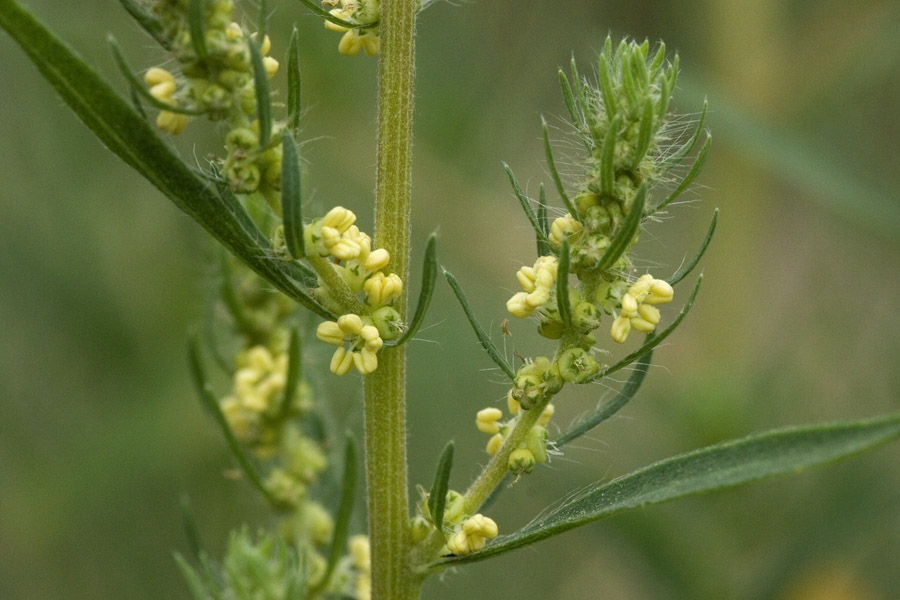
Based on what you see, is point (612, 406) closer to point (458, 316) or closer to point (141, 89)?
point (141, 89)

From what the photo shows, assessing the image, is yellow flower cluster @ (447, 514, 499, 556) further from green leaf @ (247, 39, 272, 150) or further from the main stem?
green leaf @ (247, 39, 272, 150)

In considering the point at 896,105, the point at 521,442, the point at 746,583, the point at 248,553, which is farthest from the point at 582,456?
the point at 521,442

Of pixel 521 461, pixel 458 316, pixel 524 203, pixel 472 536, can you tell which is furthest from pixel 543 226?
pixel 458 316

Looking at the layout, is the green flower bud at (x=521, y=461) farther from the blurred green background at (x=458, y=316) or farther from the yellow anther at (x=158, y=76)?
the blurred green background at (x=458, y=316)

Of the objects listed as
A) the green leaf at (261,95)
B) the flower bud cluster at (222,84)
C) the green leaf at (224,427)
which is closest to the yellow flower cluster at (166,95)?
the flower bud cluster at (222,84)

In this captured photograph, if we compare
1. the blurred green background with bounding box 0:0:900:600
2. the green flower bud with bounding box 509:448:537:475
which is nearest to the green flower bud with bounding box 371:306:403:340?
the green flower bud with bounding box 509:448:537:475
